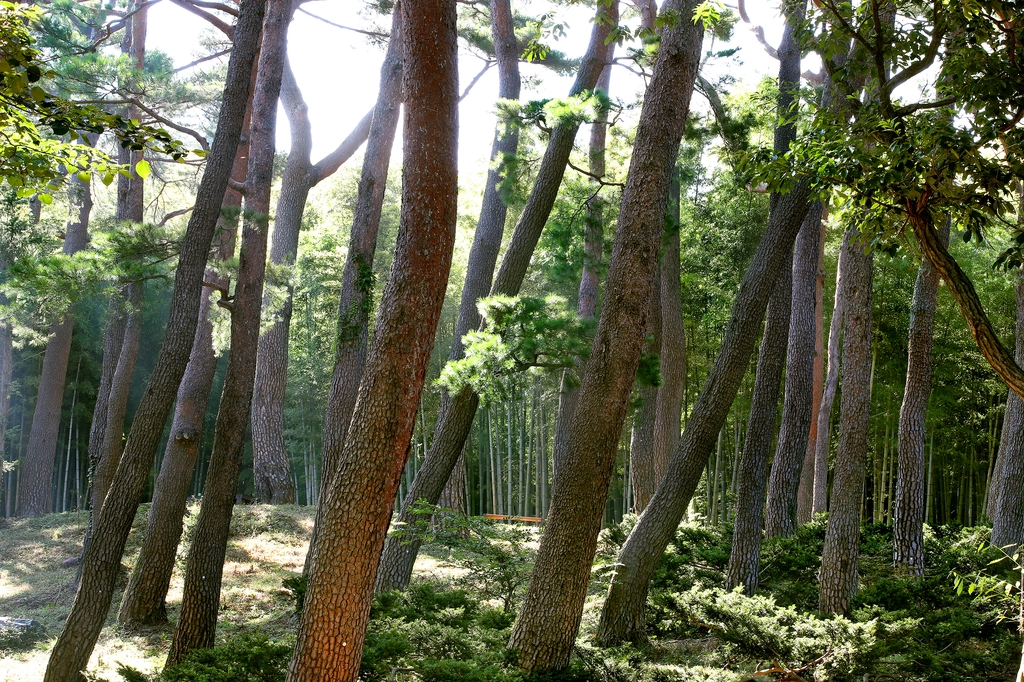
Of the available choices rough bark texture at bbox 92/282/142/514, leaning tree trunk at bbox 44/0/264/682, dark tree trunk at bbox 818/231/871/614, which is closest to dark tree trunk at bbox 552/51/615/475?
dark tree trunk at bbox 818/231/871/614

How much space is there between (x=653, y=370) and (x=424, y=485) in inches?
85.7

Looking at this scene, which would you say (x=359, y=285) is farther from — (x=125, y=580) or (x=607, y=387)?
(x=125, y=580)

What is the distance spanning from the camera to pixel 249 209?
21.2 ft

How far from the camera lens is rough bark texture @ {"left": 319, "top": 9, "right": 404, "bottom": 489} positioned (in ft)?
22.6

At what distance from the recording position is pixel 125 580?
29.5 ft

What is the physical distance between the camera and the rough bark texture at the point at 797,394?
826cm

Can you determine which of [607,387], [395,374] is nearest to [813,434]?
[607,387]

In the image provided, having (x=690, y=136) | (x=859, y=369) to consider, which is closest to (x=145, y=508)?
(x=690, y=136)

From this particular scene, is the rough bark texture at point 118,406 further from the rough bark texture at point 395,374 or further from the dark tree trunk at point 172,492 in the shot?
the rough bark texture at point 395,374

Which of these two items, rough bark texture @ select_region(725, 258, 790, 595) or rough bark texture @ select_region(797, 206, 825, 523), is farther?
rough bark texture @ select_region(797, 206, 825, 523)

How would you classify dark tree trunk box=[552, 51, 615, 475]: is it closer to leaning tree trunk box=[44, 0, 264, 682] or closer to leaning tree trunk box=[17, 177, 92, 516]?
leaning tree trunk box=[44, 0, 264, 682]

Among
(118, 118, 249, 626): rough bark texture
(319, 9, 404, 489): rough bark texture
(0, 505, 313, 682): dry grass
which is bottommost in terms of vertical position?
(0, 505, 313, 682): dry grass

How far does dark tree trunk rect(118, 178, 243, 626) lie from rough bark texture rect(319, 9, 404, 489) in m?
1.08

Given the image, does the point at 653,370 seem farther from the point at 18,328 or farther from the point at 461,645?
the point at 18,328
